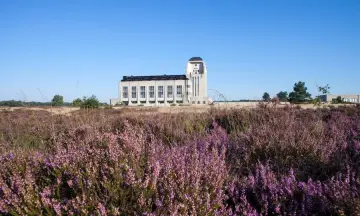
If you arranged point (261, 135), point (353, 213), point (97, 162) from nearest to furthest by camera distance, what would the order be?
point (353, 213)
point (97, 162)
point (261, 135)

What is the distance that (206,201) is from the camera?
222 cm

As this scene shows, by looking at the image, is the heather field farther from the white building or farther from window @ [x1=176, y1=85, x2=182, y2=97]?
window @ [x1=176, y1=85, x2=182, y2=97]

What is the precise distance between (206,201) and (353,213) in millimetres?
884

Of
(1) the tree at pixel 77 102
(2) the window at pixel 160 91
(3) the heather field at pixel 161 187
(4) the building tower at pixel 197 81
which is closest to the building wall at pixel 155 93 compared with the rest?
(2) the window at pixel 160 91

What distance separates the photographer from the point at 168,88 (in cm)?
8750

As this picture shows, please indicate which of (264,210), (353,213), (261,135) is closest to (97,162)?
(264,210)

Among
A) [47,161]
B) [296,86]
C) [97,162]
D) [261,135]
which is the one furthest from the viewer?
[296,86]

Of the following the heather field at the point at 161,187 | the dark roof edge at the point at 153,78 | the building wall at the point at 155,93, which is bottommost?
the heather field at the point at 161,187

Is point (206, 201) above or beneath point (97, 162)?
beneath

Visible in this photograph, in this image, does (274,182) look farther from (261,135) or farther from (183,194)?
(261,135)

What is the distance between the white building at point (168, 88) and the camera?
84562mm

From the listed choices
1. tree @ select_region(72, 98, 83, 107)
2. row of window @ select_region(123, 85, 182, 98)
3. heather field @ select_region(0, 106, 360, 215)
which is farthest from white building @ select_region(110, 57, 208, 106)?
heather field @ select_region(0, 106, 360, 215)

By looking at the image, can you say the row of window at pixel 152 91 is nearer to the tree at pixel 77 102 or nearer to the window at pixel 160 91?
the window at pixel 160 91

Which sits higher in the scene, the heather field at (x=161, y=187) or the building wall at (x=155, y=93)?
the building wall at (x=155, y=93)
